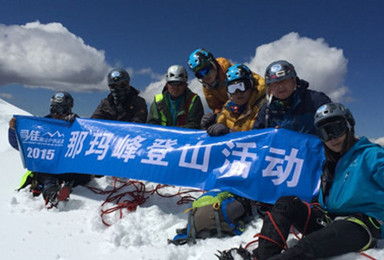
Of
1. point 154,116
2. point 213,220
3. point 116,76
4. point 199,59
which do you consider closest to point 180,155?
point 213,220

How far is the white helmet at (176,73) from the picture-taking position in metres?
6.62

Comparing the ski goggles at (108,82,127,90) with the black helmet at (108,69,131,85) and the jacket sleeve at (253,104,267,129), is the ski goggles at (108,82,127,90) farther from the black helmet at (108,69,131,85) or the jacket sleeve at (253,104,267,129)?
the jacket sleeve at (253,104,267,129)

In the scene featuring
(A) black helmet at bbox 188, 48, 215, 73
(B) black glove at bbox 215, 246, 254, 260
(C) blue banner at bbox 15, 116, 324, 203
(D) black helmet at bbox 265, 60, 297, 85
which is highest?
(A) black helmet at bbox 188, 48, 215, 73

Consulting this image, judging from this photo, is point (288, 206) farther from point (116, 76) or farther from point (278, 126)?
point (116, 76)

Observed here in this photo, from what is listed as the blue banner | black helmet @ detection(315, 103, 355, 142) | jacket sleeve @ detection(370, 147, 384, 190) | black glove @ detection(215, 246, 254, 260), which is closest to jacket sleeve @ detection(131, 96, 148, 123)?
the blue banner

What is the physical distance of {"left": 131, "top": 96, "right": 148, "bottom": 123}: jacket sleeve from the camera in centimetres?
680

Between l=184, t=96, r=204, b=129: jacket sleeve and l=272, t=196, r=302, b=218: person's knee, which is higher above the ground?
l=184, t=96, r=204, b=129: jacket sleeve

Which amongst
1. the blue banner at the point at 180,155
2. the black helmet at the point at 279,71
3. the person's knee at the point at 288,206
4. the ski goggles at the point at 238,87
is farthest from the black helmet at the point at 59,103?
the person's knee at the point at 288,206

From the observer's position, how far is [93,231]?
411 centimetres

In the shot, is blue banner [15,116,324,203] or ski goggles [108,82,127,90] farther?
ski goggles [108,82,127,90]

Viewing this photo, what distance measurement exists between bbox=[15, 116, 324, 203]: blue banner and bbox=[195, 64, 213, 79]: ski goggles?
1980mm

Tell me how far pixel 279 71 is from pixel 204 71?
2.45 meters

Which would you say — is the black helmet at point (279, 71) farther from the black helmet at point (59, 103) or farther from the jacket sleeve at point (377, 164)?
the black helmet at point (59, 103)

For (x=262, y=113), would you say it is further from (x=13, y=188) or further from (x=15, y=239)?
(x=13, y=188)
